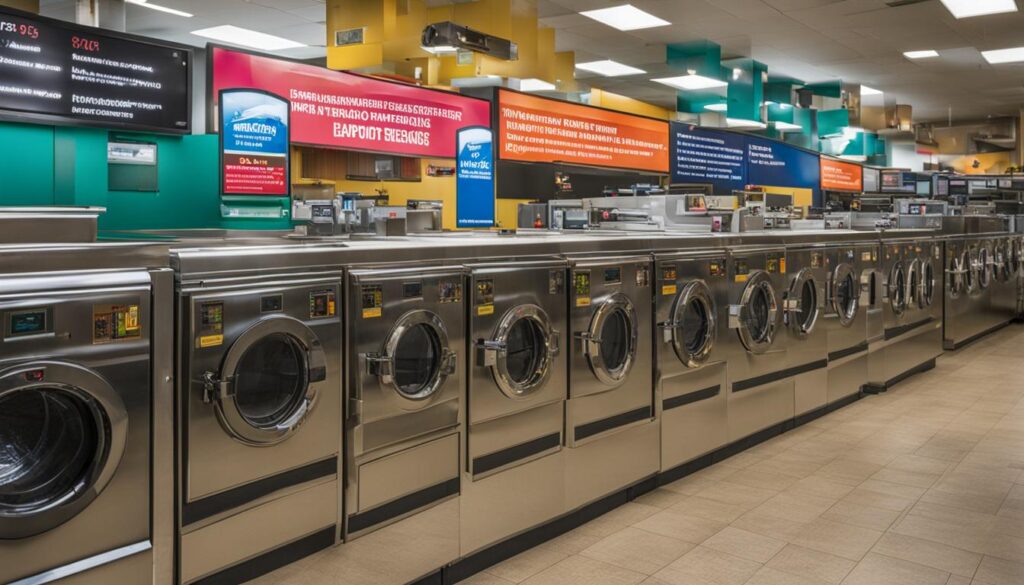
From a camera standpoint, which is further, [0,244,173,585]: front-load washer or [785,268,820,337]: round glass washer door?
[785,268,820,337]: round glass washer door

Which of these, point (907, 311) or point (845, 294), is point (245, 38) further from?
point (907, 311)

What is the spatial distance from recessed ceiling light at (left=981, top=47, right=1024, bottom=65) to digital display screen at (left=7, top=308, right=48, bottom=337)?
39.3 ft

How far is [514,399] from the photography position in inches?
135

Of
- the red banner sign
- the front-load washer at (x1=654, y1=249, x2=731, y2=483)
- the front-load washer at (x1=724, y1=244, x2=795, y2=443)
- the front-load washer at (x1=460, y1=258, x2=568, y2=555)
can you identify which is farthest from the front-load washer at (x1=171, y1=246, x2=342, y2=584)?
the red banner sign

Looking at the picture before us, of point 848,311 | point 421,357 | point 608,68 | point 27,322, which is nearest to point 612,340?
point 421,357

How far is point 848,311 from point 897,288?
1210 mm

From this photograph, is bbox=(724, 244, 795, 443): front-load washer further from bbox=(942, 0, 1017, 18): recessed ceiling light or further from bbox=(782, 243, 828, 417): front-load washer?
bbox=(942, 0, 1017, 18): recessed ceiling light

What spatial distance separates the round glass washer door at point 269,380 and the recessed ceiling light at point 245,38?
775 centimetres

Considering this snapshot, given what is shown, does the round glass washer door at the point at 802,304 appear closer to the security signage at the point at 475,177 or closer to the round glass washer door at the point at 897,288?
the round glass washer door at the point at 897,288

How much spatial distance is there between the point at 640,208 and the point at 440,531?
4.59 m

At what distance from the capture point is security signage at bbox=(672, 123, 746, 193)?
1141 centimetres

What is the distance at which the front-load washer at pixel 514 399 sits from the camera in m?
3.27

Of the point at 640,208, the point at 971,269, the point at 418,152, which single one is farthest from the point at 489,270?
the point at 971,269

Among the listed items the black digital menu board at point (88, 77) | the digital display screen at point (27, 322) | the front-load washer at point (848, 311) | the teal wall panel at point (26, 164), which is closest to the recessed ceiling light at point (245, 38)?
the black digital menu board at point (88, 77)
